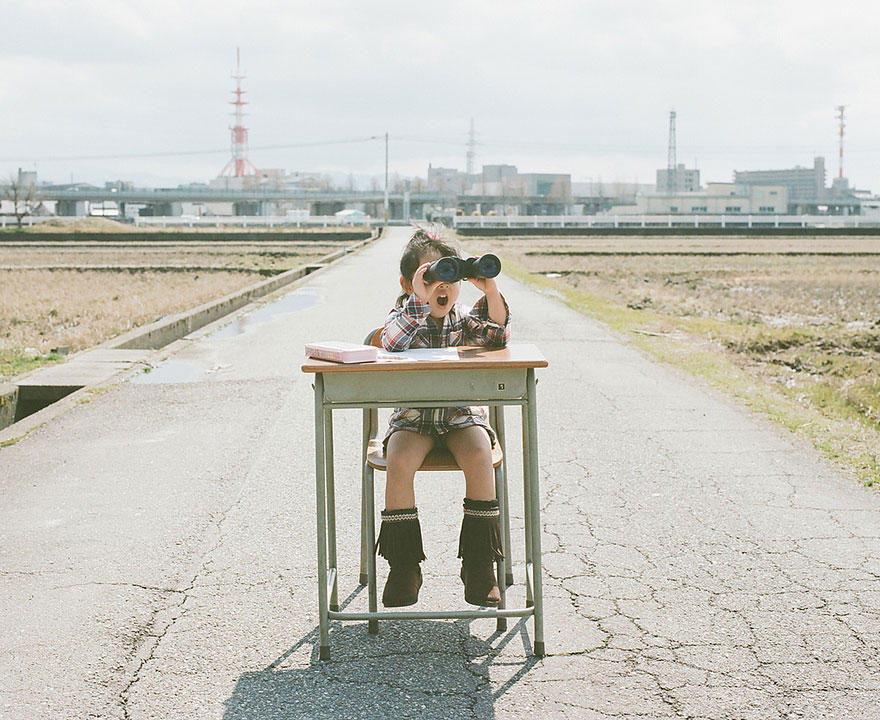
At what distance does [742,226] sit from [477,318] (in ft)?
213

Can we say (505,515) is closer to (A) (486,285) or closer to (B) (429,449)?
(B) (429,449)

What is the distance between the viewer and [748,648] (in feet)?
12.5

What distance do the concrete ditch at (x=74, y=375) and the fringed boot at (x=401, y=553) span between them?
4.75 metres

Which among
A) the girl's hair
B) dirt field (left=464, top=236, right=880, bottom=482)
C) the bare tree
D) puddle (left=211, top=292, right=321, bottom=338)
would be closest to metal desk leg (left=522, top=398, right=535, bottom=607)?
the girl's hair

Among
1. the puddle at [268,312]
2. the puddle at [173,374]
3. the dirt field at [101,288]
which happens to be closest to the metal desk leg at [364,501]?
the puddle at [173,374]

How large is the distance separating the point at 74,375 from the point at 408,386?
7.80 metres

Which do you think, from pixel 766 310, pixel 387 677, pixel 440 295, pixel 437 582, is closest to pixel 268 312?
pixel 766 310

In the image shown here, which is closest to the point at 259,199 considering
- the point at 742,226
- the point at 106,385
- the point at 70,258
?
the point at 742,226

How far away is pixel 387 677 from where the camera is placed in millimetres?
3605

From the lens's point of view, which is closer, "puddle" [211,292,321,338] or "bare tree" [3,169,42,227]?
"puddle" [211,292,321,338]

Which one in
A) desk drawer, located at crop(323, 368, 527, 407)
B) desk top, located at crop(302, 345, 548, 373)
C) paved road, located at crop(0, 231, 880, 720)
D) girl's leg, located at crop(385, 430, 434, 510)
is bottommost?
paved road, located at crop(0, 231, 880, 720)

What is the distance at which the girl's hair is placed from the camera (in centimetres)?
408

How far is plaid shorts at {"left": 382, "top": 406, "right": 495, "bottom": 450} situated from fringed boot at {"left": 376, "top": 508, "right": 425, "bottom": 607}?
0.97 ft

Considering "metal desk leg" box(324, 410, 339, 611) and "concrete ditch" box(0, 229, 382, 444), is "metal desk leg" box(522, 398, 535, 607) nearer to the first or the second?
"metal desk leg" box(324, 410, 339, 611)
